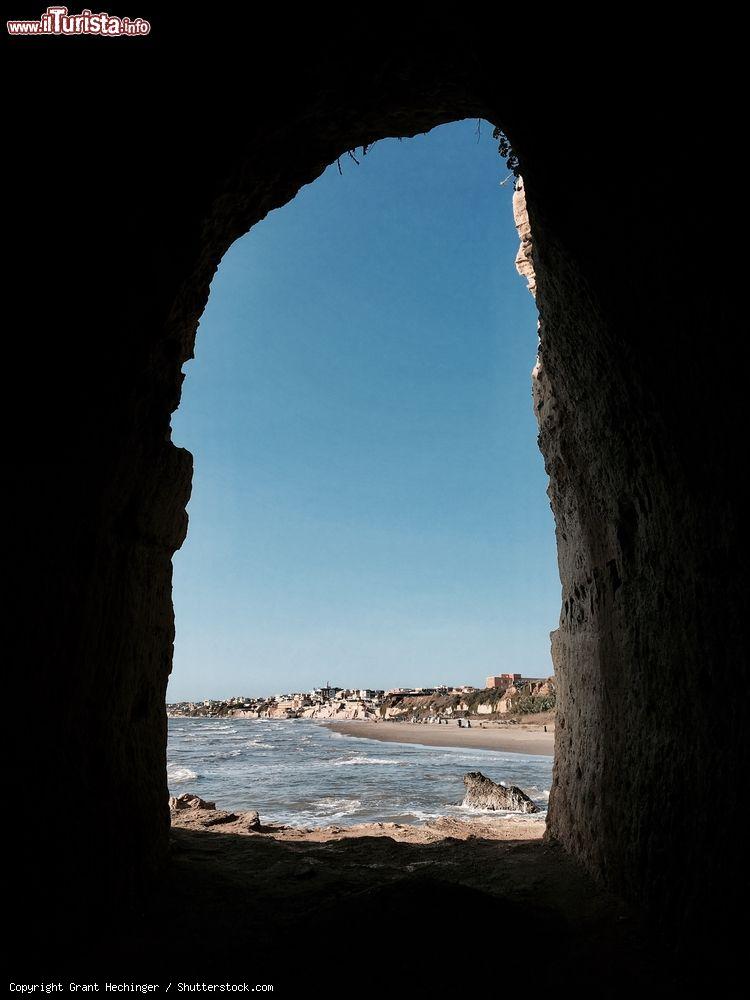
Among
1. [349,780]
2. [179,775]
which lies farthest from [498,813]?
[179,775]

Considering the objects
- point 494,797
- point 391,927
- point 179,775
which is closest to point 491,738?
point 179,775

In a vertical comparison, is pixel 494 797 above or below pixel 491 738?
above

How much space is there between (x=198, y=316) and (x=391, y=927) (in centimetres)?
518

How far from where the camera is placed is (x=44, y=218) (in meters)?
3.77

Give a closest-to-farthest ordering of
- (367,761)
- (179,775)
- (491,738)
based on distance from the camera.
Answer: (179,775) < (367,761) < (491,738)

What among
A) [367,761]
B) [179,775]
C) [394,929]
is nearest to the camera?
[394,929]

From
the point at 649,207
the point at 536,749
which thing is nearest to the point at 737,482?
the point at 649,207

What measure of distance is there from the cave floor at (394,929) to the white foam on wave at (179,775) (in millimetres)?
17178

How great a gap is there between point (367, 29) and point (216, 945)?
21.6 ft

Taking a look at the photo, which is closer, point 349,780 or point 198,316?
point 198,316

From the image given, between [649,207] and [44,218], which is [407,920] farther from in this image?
[44,218]

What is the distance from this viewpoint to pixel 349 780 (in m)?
20.0

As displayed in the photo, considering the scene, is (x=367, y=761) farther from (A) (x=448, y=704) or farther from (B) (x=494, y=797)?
(A) (x=448, y=704)

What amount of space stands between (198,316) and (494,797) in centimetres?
1290
